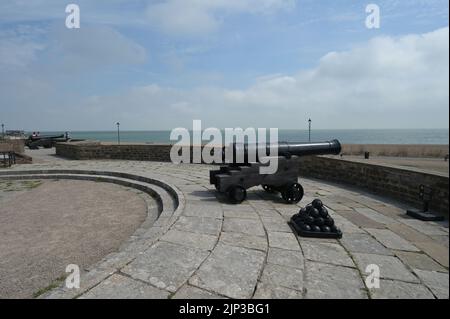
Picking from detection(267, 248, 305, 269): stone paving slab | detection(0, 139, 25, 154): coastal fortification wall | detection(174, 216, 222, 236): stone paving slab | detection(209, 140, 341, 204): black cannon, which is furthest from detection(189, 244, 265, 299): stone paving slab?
detection(0, 139, 25, 154): coastal fortification wall

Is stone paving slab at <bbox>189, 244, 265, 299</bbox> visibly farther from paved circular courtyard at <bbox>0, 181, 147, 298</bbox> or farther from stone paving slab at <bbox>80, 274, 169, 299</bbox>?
paved circular courtyard at <bbox>0, 181, 147, 298</bbox>

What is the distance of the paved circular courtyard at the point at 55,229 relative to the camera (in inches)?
142

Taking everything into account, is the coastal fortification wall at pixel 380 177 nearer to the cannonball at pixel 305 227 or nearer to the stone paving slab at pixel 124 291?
the cannonball at pixel 305 227

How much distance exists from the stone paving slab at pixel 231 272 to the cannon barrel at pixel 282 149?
109 inches

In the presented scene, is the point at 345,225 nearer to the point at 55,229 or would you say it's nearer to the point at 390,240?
the point at 390,240

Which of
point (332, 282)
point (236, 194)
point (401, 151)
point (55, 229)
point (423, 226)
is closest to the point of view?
point (332, 282)

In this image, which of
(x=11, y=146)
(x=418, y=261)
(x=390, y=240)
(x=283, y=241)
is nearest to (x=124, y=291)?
(x=283, y=241)

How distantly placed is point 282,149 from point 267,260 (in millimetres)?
3436

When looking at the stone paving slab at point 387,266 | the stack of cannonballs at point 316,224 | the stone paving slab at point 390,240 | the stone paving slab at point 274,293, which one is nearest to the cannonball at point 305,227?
the stack of cannonballs at point 316,224

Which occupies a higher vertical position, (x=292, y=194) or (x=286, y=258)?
(x=292, y=194)

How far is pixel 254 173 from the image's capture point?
20.2 feet

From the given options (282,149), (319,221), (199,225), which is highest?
(282,149)
